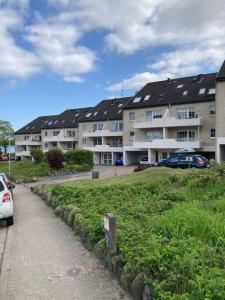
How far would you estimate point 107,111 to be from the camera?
181 feet

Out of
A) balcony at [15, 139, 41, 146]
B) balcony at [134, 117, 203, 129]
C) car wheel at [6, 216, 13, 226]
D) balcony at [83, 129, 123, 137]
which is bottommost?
car wheel at [6, 216, 13, 226]

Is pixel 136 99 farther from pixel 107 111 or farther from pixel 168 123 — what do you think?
pixel 168 123

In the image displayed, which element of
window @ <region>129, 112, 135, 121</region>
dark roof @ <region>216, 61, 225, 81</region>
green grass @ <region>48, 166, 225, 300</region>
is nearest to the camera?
green grass @ <region>48, 166, 225, 300</region>

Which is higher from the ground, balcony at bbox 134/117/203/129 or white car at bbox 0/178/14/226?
balcony at bbox 134/117/203/129

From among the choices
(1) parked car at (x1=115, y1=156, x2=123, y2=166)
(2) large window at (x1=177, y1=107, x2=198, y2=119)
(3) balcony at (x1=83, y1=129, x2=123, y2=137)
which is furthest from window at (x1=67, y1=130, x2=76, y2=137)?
(2) large window at (x1=177, y1=107, x2=198, y2=119)

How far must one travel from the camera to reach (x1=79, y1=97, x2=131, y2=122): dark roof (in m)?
52.6

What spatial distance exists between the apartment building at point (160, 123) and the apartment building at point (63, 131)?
1.02 ft

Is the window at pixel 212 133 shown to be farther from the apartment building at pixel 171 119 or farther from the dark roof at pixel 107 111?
the dark roof at pixel 107 111

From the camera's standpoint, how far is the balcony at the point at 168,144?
3922 centimetres

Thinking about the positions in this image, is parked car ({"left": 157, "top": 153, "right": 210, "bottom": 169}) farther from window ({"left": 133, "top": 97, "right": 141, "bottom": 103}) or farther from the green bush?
window ({"left": 133, "top": 97, "right": 141, "bottom": 103})

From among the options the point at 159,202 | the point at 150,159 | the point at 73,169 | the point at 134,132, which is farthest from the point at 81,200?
the point at 134,132

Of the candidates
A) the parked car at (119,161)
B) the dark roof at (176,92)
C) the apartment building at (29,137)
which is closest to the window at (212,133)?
the dark roof at (176,92)

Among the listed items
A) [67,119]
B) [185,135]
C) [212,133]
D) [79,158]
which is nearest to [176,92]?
[185,135]

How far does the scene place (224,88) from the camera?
34.6 m
